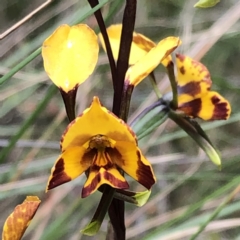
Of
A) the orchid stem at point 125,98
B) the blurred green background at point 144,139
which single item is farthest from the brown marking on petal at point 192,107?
the blurred green background at point 144,139

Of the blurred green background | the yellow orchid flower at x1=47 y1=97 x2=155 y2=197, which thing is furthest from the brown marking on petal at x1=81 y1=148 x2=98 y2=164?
the blurred green background

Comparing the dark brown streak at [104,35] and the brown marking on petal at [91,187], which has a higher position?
the dark brown streak at [104,35]

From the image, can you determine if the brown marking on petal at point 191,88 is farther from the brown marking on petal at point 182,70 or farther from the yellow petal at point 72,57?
the yellow petal at point 72,57

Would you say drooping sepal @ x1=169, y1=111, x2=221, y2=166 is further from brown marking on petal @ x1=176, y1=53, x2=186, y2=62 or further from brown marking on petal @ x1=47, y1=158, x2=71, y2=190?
brown marking on petal @ x1=47, y1=158, x2=71, y2=190

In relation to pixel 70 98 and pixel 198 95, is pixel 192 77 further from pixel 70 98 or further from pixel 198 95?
pixel 70 98

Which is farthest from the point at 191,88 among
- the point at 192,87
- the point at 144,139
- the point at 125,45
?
the point at 144,139

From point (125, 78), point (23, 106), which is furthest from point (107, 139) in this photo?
point (23, 106)
